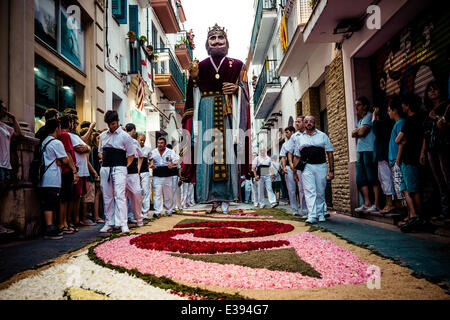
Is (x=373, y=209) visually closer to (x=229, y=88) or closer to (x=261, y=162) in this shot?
(x=229, y=88)

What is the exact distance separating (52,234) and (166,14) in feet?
61.4

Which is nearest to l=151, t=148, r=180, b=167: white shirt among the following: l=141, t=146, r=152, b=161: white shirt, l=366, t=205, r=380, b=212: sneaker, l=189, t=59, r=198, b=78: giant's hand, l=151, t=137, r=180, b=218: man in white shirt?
l=151, t=137, r=180, b=218: man in white shirt

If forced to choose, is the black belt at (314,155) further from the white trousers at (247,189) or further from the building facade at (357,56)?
the white trousers at (247,189)

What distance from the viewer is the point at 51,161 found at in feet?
19.3

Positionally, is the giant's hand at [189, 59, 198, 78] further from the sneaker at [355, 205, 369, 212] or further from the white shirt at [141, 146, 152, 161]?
the sneaker at [355, 205, 369, 212]

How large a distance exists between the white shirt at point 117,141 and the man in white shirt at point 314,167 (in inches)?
132

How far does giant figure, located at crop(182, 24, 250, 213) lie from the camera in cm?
884

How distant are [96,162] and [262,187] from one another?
6.44 meters

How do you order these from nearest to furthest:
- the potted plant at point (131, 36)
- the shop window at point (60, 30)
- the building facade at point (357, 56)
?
the building facade at point (357, 56)
the shop window at point (60, 30)
the potted plant at point (131, 36)

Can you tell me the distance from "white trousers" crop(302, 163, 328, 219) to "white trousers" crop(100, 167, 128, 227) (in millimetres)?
3397

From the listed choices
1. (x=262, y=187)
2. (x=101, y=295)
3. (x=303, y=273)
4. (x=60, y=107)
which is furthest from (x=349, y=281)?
(x=262, y=187)

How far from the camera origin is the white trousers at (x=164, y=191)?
968cm

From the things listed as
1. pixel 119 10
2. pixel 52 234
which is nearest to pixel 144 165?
pixel 52 234

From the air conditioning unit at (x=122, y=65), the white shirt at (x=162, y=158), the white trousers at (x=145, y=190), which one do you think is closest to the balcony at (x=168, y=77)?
the air conditioning unit at (x=122, y=65)
